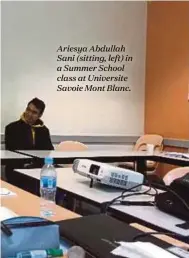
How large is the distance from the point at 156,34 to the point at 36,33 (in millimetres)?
1500

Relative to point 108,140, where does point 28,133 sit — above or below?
above

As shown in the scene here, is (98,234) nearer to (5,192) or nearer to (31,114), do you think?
(5,192)

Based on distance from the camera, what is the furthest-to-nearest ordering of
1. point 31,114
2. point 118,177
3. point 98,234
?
point 31,114
point 118,177
point 98,234

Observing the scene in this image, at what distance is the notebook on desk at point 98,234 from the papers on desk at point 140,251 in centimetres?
3

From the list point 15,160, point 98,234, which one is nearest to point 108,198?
point 98,234

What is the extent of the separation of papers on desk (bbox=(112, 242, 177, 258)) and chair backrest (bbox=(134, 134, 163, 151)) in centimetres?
442

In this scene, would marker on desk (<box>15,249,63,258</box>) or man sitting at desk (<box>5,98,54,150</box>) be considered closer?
marker on desk (<box>15,249,63,258</box>)

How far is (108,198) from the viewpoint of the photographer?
2.20 metres

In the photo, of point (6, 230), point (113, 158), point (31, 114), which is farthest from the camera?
point (31, 114)

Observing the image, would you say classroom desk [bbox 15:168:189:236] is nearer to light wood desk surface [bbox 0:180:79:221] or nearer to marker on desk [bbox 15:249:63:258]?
light wood desk surface [bbox 0:180:79:221]

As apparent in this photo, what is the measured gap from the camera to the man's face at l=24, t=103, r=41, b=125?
16.9 ft

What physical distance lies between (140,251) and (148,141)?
4.70 m

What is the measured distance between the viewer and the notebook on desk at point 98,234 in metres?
1.19

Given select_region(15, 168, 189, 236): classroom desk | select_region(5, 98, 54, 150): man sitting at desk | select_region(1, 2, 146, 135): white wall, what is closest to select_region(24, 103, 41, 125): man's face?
select_region(5, 98, 54, 150): man sitting at desk
